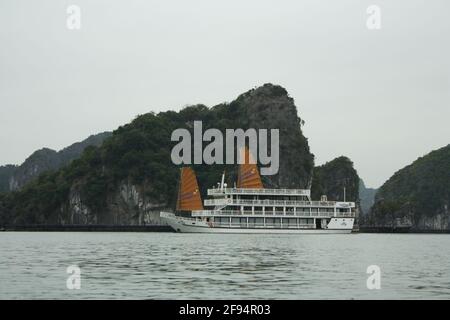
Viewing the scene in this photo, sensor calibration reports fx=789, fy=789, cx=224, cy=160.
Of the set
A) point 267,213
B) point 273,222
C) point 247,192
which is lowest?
point 273,222

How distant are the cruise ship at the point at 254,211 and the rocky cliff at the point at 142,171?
98.9ft

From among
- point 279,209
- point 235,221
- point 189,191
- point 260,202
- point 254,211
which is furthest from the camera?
point 189,191

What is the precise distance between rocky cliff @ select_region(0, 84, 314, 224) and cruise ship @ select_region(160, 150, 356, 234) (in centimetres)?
3013

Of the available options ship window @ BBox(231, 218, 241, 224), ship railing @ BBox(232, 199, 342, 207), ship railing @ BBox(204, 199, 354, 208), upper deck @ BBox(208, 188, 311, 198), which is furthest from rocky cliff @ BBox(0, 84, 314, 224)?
ship railing @ BBox(232, 199, 342, 207)

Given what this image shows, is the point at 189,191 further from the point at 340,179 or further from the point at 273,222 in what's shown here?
the point at 340,179

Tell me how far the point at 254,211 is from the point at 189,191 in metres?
10.6

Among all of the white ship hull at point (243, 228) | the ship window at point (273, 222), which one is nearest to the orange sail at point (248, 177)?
the ship window at point (273, 222)

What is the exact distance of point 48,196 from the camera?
143 m

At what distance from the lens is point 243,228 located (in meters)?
94.7

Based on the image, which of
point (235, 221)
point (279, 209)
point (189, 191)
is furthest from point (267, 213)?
point (189, 191)

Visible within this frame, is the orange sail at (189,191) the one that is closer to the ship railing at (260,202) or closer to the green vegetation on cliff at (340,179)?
the ship railing at (260,202)

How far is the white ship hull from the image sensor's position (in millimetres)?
94500

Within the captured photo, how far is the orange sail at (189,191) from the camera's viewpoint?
101 meters

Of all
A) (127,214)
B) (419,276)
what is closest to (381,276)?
(419,276)
